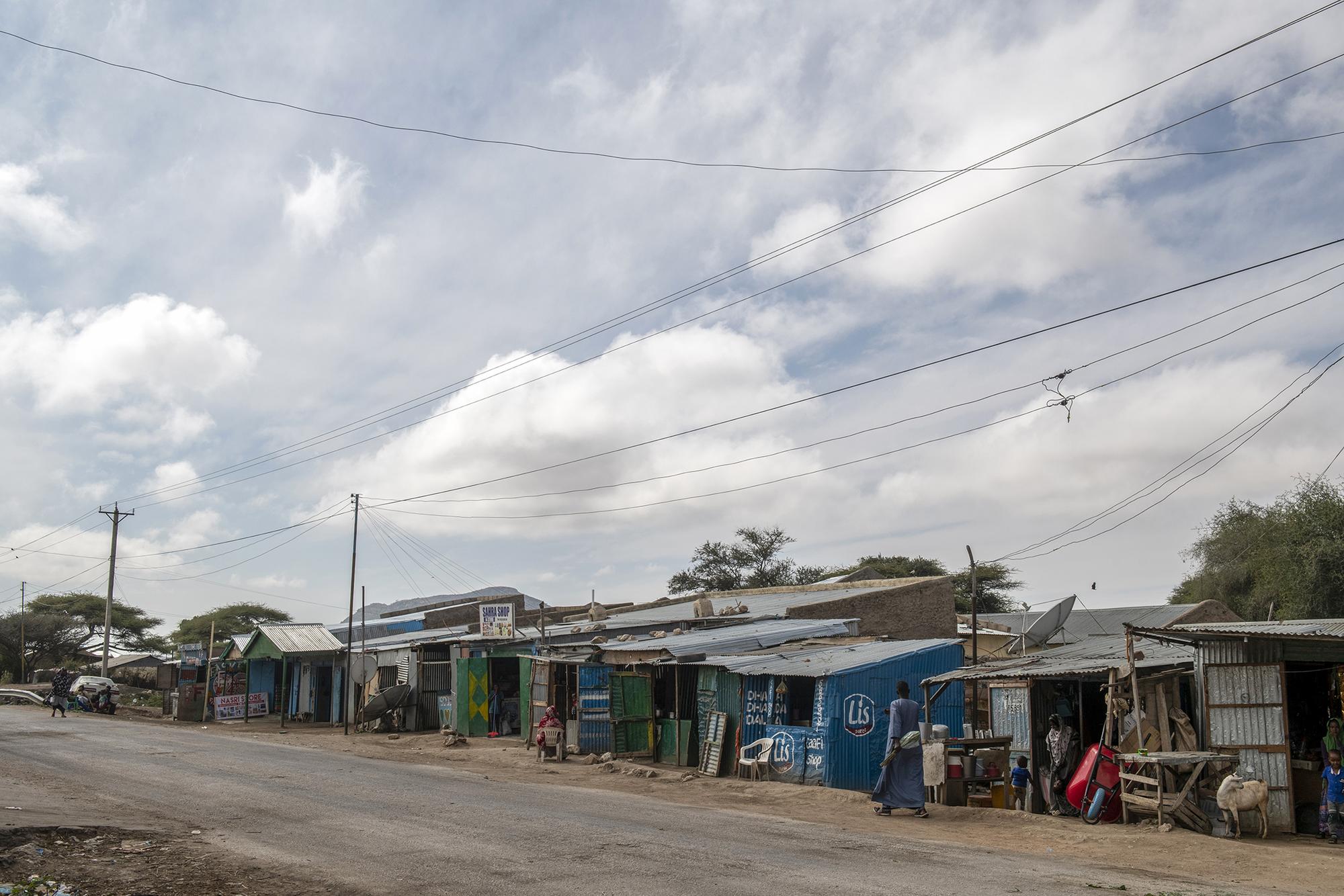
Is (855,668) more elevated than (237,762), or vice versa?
(855,668)

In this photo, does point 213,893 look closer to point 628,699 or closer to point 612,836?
point 612,836

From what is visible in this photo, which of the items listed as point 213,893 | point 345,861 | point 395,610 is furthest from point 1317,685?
point 395,610

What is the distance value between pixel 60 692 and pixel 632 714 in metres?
23.8

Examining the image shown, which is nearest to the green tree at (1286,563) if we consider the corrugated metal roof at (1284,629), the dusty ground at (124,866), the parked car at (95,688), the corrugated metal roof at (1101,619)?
the corrugated metal roof at (1101,619)

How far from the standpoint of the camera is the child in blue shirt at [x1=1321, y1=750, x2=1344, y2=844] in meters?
13.3

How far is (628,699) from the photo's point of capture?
80.5 feet

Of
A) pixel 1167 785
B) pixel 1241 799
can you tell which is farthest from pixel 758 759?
pixel 1241 799

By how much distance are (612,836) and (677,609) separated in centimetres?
2923

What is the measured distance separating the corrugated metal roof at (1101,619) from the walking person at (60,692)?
3612cm

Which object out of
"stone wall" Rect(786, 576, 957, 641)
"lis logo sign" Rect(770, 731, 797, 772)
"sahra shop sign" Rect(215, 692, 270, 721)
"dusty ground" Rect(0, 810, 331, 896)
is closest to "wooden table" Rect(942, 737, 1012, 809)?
"lis logo sign" Rect(770, 731, 797, 772)

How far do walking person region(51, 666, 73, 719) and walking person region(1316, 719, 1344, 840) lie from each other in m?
37.3

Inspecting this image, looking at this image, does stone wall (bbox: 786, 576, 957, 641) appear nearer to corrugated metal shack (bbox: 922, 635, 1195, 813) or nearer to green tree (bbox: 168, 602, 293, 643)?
corrugated metal shack (bbox: 922, 635, 1195, 813)

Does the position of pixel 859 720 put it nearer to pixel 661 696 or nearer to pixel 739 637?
pixel 661 696

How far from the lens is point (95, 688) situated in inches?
1900
